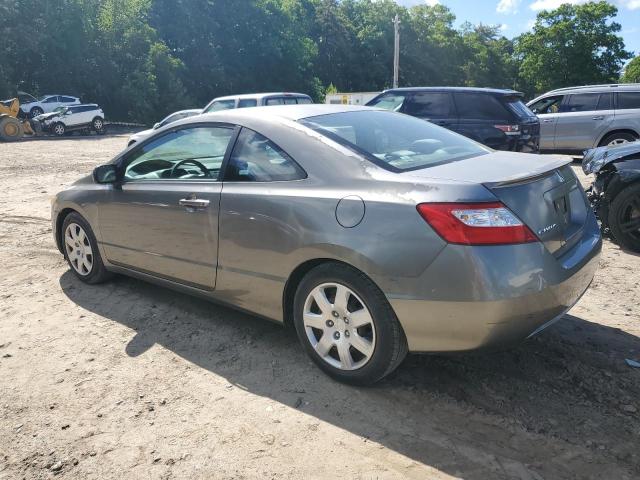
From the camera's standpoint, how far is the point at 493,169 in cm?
311

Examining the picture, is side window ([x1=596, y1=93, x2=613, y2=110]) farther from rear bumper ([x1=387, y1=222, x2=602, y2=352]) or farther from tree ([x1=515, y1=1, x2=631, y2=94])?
tree ([x1=515, y1=1, x2=631, y2=94])

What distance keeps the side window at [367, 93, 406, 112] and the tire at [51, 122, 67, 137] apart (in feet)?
70.0

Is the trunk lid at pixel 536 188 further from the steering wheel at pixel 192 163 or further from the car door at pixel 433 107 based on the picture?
the car door at pixel 433 107

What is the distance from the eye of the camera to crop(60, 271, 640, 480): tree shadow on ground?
2.61 meters

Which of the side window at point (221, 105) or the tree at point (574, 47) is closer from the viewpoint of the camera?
the side window at point (221, 105)

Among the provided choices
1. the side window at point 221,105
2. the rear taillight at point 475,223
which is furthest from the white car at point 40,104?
the rear taillight at point 475,223

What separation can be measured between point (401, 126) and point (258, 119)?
0.98 m

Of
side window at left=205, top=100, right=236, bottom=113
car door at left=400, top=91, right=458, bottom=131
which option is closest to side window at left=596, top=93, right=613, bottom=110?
car door at left=400, top=91, right=458, bottom=131

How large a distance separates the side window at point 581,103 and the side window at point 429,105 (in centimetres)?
466

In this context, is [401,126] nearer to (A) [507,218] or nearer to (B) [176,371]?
(A) [507,218]

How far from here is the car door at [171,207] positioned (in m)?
Answer: 3.77

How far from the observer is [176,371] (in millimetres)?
3480

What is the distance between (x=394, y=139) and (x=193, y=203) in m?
1.38

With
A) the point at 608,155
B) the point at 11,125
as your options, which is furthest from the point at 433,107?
the point at 11,125
